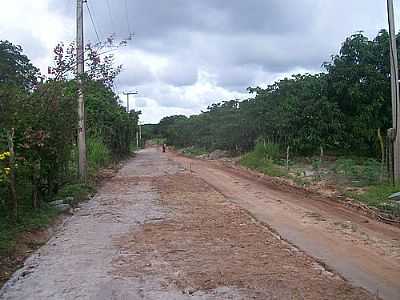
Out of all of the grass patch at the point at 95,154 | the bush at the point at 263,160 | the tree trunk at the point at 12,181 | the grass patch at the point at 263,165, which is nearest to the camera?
the tree trunk at the point at 12,181

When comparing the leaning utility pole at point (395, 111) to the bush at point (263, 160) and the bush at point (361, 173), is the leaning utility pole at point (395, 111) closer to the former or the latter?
the bush at point (361, 173)

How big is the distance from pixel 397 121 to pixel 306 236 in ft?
27.8

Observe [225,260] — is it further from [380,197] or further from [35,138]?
[380,197]

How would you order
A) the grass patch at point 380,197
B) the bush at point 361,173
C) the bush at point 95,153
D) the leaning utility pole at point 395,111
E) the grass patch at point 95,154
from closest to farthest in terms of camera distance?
the grass patch at point 380,197 < the leaning utility pole at point 395,111 < the bush at point 361,173 < the grass patch at point 95,154 < the bush at point 95,153

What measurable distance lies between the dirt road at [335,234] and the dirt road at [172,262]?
0.27 meters

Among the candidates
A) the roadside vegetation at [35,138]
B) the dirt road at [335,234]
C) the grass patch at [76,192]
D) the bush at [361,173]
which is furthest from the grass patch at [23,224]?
the bush at [361,173]

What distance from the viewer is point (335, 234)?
10414 millimetres

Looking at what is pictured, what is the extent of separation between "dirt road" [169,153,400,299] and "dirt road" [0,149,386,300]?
0.90ft

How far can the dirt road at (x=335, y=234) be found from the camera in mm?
7293

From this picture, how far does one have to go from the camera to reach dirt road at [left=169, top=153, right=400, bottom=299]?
7.29 metres

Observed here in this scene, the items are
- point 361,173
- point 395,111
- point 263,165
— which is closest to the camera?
point 395,111

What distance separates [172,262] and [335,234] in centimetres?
386

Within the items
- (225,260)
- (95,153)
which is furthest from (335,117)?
(225,260)

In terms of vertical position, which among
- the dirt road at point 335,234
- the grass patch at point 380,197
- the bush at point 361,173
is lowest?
the dirt road at point 335,234
